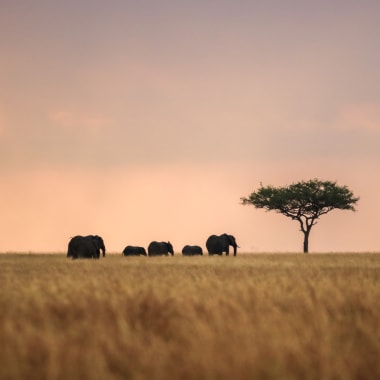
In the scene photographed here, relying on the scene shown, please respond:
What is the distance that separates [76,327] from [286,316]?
9.03ft

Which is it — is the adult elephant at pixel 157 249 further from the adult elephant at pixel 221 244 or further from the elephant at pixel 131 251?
the adult elephant at pixel 221 244

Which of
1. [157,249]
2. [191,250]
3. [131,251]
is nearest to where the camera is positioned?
[157,249]

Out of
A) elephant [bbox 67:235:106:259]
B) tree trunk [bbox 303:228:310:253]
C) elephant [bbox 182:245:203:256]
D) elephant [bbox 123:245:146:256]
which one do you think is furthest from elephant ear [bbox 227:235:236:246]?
elephant [bbox 67:235:106:259]

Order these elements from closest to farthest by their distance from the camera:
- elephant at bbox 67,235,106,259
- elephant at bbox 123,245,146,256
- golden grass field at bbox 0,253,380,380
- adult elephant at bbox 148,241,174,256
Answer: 1. golden grass field at bbox 0,253,380,380
2. elephant at bbox 67,235,106,259
3. adult elephant at bbox 148,241,174,256
4. elephant at bbox 123,245,146,256

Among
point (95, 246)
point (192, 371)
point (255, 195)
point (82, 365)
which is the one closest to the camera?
point (192, 371)

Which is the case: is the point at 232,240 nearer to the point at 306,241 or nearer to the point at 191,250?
the point at 191,250

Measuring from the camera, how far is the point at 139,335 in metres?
6.62

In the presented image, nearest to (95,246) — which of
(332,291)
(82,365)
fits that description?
(332,291)

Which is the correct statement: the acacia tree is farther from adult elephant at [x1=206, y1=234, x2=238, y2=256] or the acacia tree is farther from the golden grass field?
the golden grass field

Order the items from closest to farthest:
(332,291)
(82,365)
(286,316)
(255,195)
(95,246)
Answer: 1. (82,365)
2. (286,316)
3. (332,291)
4. (95,246)
5. (255,195)

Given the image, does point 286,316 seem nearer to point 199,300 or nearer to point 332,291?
point 199,300

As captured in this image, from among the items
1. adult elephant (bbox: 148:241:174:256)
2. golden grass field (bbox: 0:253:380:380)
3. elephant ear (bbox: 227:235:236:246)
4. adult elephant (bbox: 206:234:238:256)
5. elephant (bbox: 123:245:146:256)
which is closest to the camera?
golden grass field (bbox: 0:253:380:380)

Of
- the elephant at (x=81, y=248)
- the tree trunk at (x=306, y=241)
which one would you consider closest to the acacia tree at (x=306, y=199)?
the tree trunk at (x=306, y=241)

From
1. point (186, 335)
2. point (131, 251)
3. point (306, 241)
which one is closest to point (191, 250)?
point (131, 251)
